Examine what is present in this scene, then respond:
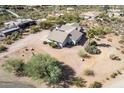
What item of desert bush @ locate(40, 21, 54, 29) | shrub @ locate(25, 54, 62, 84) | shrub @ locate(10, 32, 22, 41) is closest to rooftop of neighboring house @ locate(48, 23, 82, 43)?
desert bush @ locate(40, 21, 54, 29)

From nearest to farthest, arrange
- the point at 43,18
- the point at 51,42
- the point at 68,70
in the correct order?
the point at 68,70
the point at 51,42
the point at 43,18

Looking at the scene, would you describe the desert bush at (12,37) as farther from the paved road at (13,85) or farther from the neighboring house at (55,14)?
the neighboring house at (55,14)

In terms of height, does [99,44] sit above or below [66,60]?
above

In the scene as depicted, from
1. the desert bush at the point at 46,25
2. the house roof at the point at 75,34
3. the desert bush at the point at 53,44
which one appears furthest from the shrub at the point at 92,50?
the desert bush at the point at 46,25

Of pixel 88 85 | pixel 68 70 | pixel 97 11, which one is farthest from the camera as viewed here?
pixel 97 11
